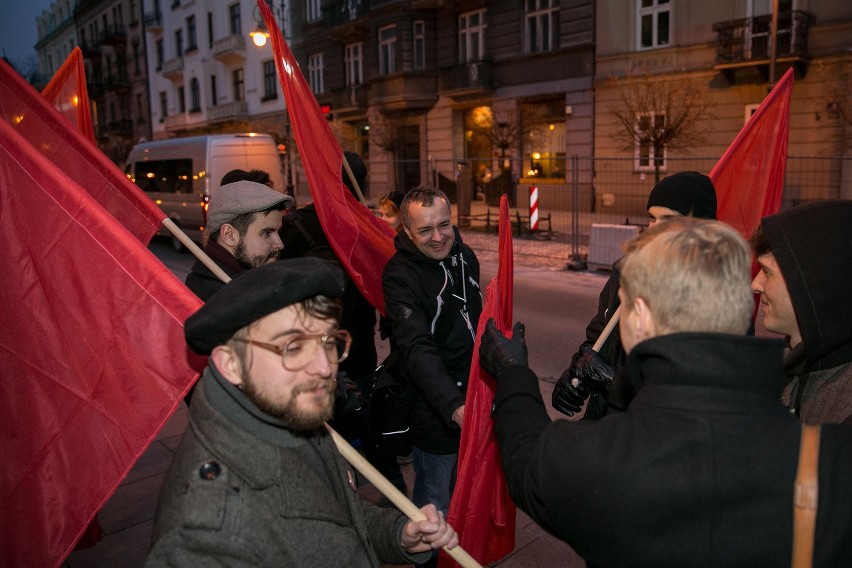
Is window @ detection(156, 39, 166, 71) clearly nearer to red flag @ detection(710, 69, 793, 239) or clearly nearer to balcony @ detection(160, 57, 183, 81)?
balcony @ detection(160, 57, 183, 81)

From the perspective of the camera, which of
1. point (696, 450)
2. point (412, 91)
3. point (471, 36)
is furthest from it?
point (412, 91)

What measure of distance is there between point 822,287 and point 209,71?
1574 inches

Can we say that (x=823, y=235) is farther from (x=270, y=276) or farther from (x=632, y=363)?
(x=270, y=276)

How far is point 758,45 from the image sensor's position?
656 inches

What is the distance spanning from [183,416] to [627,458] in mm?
5019

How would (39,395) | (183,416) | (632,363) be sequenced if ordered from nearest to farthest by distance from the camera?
(632,363) → (39,395) → (183,416)

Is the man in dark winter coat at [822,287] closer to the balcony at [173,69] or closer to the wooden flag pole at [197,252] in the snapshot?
the wooden flag pole at [197,252]

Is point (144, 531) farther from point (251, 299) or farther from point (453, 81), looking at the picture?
point (453, 81)

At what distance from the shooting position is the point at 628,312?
5.23ft

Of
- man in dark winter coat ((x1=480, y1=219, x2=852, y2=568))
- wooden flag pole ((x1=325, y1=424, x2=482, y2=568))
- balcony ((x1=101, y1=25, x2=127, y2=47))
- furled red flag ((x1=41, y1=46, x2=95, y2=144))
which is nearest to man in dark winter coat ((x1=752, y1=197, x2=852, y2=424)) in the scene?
man in dark winter coat ((x1=480, y1=219, x2=852, y2=568))

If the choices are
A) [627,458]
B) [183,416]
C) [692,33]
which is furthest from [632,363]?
[692,33]

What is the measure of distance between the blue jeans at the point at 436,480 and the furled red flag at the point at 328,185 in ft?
3.93

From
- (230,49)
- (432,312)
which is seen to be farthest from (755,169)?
(230,49)

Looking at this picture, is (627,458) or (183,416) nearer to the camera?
(627,458)
